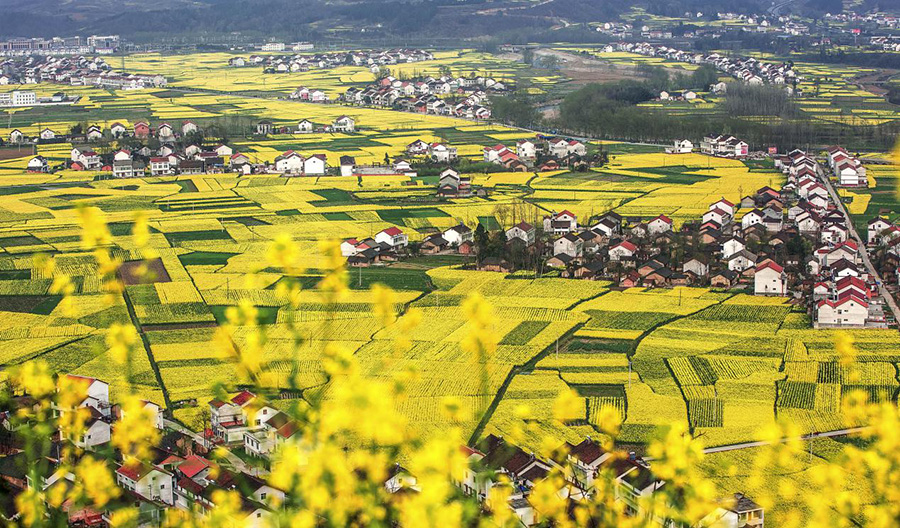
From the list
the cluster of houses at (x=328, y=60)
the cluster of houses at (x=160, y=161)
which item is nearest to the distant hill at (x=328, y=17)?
the cluster of houses at (x=328, y=60)

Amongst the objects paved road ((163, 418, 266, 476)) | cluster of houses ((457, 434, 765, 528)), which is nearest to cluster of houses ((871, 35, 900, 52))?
cluster of houses ((457, 434, 765, 528))

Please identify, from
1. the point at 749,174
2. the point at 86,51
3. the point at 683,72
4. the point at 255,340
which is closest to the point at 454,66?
the point at 683,72

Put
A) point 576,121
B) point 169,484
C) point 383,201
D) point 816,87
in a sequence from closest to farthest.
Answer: point 169,484
point 383,201
point 576,121
point 816,87

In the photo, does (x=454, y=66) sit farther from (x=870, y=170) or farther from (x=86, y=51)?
(x=870, y=170)

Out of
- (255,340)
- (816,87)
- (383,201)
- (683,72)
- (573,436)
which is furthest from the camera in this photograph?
(683,72)

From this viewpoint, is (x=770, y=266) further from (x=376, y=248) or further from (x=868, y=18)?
(x=868, y=18)

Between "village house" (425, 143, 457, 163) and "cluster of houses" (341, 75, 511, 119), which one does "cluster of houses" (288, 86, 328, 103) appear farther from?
"village house" (425, 143, 457, 163)
